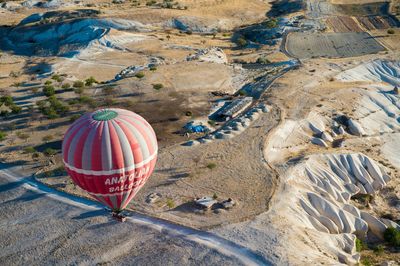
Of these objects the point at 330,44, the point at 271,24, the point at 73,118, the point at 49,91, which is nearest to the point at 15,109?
the point at 49,91

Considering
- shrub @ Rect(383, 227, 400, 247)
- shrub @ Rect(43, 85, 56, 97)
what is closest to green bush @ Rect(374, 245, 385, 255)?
shrub @ Rect(383, 227, 400, 247)

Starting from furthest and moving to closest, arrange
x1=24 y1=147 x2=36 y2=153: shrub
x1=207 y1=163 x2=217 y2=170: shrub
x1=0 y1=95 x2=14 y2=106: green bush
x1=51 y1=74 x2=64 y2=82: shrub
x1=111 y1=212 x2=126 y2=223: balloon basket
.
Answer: x1=51 y1=74 x2=64 y2=82: shrub < x1=0 y1=95 x2=14 y2=106: green bush < x1=24 y1=147 x2=36 y2=153: shrub < x1=207 y1=163 x2=217 y2=170: shrub < x1=111 y1=212 x2=126 y2=223: balloon basket

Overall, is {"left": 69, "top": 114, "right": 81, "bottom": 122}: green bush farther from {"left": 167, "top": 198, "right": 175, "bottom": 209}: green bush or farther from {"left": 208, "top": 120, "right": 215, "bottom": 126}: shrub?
{"left": 167, "top": 198, "right": 175, "bottom": 209}: green bush

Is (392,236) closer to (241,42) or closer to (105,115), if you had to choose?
(105,115)

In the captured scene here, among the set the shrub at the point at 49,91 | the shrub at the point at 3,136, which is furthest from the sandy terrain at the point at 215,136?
the shrub at the point at 49,91

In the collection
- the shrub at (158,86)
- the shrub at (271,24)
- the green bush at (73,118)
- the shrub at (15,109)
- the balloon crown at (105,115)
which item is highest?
the balloon crown at (105,115)

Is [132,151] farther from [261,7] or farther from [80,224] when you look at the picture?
[261,7]

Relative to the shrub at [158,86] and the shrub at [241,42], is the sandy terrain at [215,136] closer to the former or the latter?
the shrub at [158,86]
